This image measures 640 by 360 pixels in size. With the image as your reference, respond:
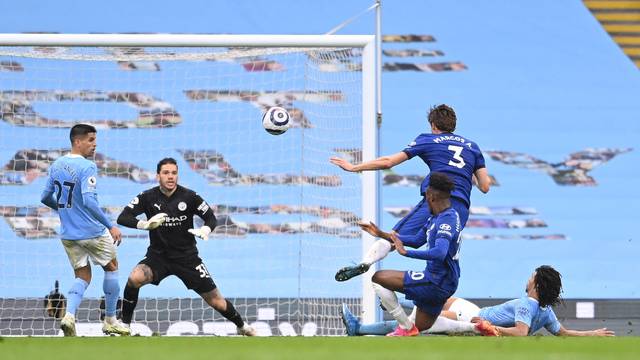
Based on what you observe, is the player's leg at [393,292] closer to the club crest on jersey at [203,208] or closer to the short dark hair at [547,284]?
the short dark hair at [547,284]

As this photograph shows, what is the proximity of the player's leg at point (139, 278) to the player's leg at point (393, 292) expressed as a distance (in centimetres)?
170

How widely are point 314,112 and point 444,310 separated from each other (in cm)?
250

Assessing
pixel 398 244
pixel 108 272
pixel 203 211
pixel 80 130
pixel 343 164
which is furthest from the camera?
pixel 203 211

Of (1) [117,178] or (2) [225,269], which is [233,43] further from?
(2) [225,269]

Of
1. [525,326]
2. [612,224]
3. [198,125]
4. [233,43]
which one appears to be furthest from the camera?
[612,224]

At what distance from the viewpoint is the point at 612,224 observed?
49.3 feet

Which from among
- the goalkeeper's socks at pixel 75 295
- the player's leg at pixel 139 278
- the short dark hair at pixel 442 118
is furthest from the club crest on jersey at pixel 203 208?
the short dark hair at pixel 442 118

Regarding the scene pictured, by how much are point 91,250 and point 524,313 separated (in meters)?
3.01

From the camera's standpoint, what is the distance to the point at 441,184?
657 centimetres

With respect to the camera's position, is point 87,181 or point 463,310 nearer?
point 87,181

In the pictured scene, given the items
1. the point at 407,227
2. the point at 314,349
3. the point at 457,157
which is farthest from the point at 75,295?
the point at 314,349

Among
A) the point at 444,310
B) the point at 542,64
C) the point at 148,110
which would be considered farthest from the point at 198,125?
the point at 542,64

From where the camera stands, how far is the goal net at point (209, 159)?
30.5 ft

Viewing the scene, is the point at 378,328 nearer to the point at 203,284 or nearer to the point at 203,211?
the point at 203,284
